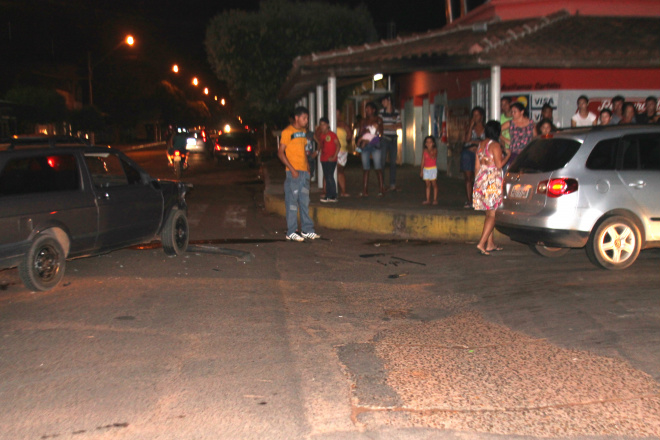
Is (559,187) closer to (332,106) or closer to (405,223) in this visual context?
(405,223)

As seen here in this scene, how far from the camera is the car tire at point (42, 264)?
7434 millimetres

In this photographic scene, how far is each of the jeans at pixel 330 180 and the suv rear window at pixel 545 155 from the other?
4.89m

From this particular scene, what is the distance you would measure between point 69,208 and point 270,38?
82.6 feet

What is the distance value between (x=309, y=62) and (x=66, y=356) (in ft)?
33.3

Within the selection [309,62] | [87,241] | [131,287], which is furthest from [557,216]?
[309,62]

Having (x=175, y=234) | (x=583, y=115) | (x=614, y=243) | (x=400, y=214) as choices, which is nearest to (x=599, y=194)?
(x=614, y=243)

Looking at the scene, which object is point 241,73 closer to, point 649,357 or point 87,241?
point 87,241

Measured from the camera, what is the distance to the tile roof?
13266 millimetres

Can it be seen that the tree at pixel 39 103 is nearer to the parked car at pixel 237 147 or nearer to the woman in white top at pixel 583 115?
the parked car at pixel 237 147

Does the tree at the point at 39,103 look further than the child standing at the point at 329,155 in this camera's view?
Yes

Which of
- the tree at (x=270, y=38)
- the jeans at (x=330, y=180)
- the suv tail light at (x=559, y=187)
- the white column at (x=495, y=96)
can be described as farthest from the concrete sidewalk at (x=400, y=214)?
the tree at (x=270, y=38)

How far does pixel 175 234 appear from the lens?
383 inches

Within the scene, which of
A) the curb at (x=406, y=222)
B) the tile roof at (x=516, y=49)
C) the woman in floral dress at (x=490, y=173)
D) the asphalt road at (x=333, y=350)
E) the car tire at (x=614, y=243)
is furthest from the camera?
the tile roof at (x=516, y=49)

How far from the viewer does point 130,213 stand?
8.94 m
